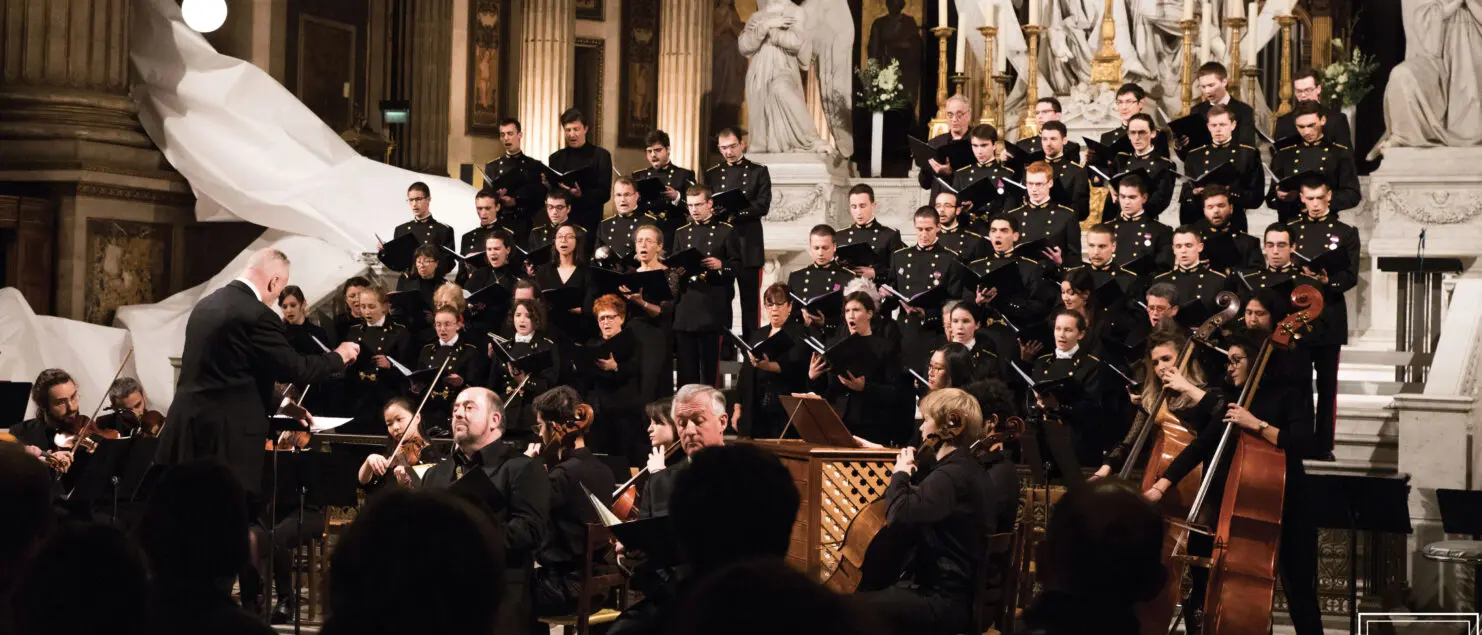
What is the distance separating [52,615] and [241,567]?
59 centimetres

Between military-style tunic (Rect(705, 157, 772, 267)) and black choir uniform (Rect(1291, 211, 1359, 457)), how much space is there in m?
2.95

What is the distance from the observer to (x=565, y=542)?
225 inches

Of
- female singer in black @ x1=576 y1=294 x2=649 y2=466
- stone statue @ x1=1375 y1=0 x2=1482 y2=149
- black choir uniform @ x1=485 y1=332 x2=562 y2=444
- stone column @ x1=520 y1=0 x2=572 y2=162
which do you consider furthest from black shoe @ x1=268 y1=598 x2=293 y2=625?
stone column @ x1=520 y1=0 x2=572 y2=162

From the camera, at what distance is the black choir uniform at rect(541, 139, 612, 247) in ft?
32.7

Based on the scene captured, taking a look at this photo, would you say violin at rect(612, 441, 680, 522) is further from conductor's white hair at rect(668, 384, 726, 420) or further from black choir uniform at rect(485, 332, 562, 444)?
black choir uniform at rect(485, 332, 562, 444)

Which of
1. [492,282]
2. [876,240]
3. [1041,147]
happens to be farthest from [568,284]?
[1041,147]

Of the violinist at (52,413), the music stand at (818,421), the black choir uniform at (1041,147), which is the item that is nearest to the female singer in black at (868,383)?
the music stand at (818,421)

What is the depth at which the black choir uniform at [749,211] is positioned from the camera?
9.81 metres

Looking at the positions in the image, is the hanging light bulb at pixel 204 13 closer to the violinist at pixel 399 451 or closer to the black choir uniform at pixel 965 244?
the violinist at pixel 399 451

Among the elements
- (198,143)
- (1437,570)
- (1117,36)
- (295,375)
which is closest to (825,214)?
(1117,36)

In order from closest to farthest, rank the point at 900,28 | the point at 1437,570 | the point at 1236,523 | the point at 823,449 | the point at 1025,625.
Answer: the point at 1025,625, the point at 1236,523, the point at 823,449, the point at 1437,570, the point at 900,28

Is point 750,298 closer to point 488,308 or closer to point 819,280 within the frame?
point 819,280

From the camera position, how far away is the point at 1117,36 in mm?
12328

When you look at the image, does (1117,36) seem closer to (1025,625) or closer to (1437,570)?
(1437,570)
